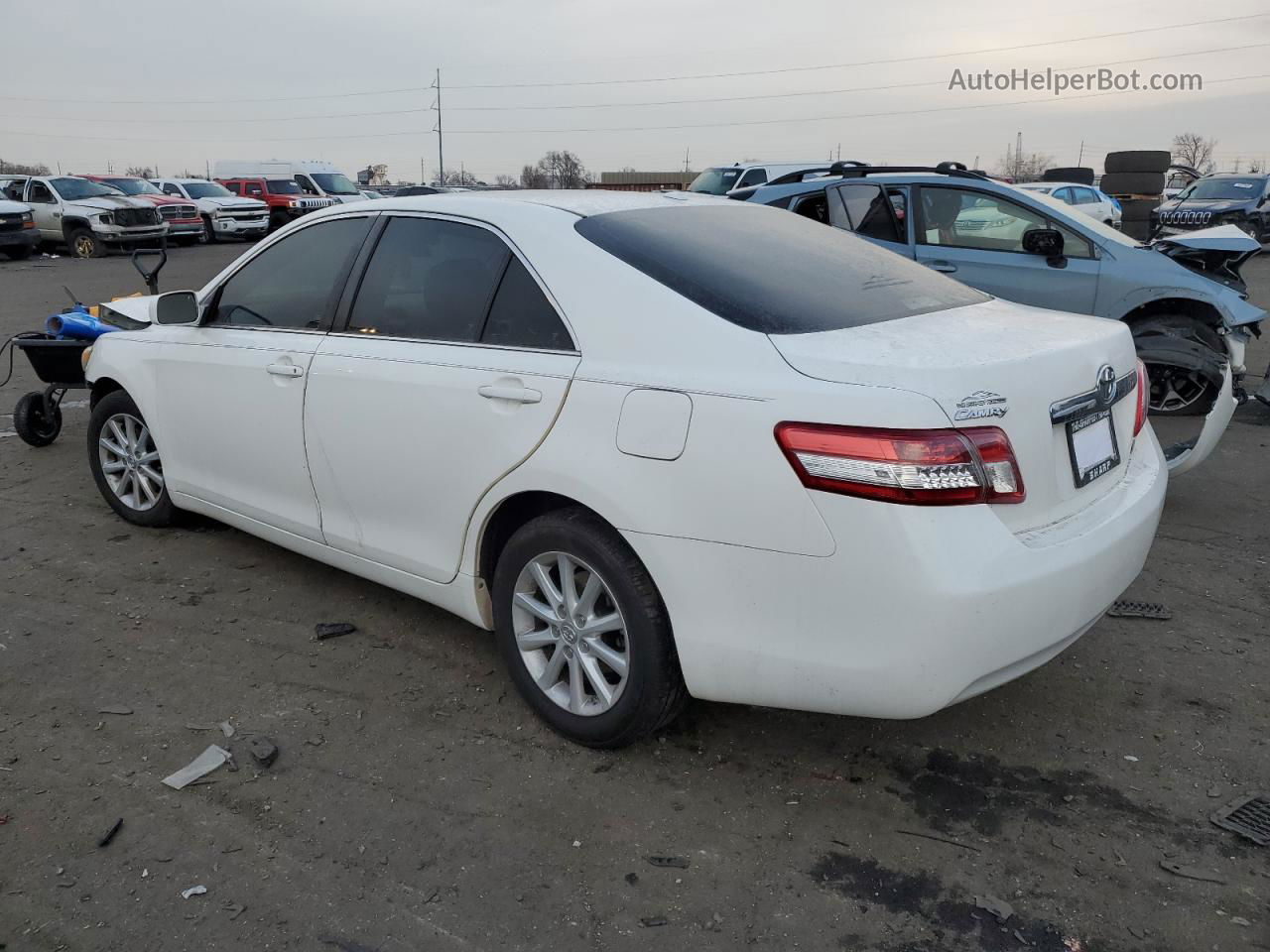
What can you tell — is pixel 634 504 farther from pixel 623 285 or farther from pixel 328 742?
pixel 328 742

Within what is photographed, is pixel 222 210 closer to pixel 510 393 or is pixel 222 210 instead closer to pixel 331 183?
pixel 331 183

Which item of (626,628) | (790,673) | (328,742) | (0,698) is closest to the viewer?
(790,673)

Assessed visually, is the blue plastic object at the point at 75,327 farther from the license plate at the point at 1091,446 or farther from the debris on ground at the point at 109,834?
the license plate at the point at 1091,446

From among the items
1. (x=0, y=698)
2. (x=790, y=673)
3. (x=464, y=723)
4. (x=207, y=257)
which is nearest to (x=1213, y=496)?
(x=790, y=673)

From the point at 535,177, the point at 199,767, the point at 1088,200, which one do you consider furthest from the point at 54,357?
the point at 535,177

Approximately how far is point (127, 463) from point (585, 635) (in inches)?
127

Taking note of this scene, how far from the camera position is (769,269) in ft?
10.4

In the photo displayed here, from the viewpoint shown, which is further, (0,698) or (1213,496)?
(1213,496)

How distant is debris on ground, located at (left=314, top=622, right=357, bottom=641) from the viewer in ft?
13.2

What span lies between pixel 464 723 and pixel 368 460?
989 millimetres

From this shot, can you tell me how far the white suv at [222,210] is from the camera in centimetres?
2812

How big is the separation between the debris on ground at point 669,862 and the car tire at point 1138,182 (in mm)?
31843

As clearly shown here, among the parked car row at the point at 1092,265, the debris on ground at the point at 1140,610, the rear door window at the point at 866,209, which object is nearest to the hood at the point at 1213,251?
the parked car row at the point at 1092,265

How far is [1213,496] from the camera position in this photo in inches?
223
